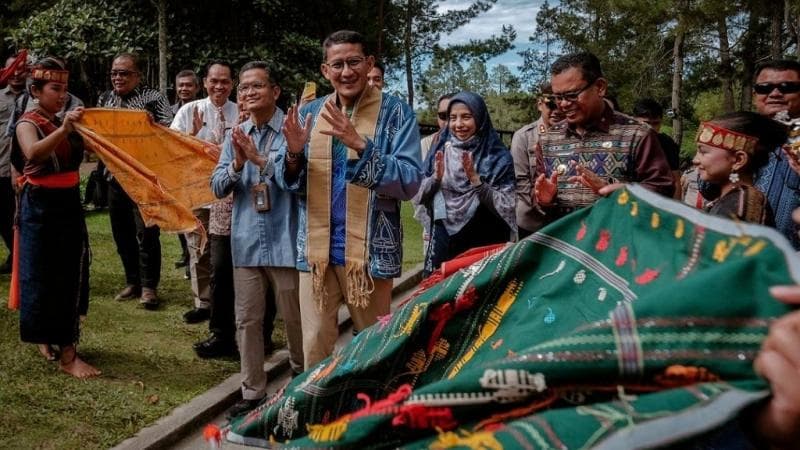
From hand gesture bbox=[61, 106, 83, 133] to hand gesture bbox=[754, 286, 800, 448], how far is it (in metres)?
4.15

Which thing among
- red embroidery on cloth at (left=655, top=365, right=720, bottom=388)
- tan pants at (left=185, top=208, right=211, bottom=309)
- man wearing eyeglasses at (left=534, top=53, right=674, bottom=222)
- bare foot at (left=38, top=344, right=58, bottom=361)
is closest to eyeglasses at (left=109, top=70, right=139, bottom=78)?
tan pants at (left=185, top=208, right=211, bottom=309)

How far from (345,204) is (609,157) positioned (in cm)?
138

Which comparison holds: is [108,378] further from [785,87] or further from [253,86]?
[785,87]

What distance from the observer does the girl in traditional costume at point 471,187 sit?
4867 mm

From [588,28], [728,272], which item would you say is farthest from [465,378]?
[588,28]

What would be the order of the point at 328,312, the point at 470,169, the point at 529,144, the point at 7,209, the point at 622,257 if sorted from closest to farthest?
the point at 622,257 < the point at 328,312 < the point at 470,169 < the point at 529,144 < the point at 7,209

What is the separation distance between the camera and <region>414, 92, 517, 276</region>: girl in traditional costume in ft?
16.0

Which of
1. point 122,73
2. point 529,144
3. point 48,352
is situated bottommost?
point 48,352

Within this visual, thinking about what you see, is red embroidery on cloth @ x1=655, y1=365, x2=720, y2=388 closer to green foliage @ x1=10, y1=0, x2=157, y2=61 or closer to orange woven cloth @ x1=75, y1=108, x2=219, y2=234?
orange woven cloth @ x1=75, y1=108, x2=219, y2=234

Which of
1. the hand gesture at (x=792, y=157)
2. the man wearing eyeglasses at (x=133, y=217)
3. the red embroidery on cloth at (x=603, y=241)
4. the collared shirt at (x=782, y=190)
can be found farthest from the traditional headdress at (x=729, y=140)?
the man wearing eyeglasses at (x=133, y=217)

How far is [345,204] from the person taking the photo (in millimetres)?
3762

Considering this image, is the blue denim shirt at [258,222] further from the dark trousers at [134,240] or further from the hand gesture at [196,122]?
the dark trousers at [134,240]

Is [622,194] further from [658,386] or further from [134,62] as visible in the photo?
[134,62]

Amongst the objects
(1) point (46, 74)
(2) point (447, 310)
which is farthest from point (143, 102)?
(2) point (447, 310)
